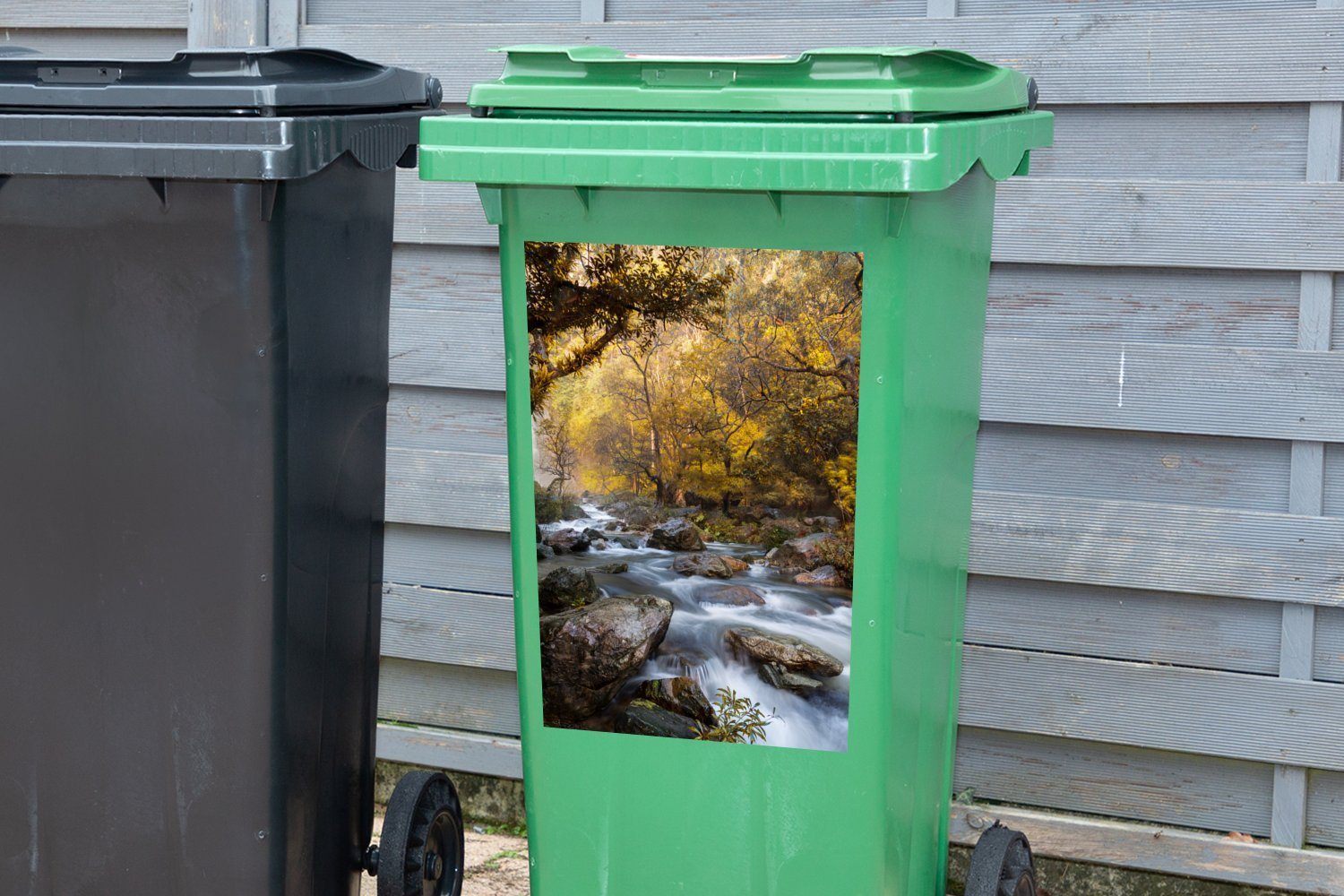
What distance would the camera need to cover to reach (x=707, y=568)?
7.29 ft

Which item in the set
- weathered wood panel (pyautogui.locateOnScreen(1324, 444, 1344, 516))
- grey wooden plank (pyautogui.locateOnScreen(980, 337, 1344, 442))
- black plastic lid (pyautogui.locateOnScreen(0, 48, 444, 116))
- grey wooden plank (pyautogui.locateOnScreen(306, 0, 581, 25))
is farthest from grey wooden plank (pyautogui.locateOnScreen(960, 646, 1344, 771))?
black plastic lid (pyautogui.locateOnScreen(0, 48, 444, 116))

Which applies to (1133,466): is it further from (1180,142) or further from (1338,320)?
(1180,142)

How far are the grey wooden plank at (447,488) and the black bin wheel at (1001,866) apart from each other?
4.77 feet

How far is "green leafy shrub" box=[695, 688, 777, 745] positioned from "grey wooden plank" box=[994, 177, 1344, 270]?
4.25 feet

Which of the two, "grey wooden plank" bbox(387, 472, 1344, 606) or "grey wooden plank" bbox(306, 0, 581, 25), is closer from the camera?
"grey wooden plank" bbox(387, 472, 1344, 606)

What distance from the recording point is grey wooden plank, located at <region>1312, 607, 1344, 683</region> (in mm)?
2918

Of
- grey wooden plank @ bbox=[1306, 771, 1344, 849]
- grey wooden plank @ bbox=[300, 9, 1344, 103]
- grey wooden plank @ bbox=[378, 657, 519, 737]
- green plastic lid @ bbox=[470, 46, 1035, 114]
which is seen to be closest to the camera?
green plastic lid @ bbox=[470, 46, 1035, 114]

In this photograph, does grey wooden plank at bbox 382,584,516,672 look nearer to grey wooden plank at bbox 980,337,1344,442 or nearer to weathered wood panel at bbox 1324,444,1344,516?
grey wooden plank at bbox 980,337,1344,442

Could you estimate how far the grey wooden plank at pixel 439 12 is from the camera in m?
3.23

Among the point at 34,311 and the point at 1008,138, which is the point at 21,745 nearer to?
the point at 34,311

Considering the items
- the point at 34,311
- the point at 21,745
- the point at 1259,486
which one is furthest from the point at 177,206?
the point at 1259,486

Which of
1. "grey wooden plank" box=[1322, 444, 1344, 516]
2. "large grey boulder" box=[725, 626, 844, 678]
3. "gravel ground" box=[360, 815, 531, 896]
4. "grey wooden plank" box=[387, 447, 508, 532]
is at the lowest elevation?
"gravel ground" box=[360, 815, 531, 896]

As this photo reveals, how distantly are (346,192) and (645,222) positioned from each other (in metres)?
0.61

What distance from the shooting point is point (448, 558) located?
3480 mm
